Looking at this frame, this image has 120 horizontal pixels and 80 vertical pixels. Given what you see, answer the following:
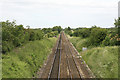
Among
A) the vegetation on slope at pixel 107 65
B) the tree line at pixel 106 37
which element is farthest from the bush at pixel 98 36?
the vegetation on slope at pixel 107 65

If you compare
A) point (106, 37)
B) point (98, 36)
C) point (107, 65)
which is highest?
point (98, 36)

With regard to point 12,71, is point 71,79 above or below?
below

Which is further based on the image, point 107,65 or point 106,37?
point 106,37

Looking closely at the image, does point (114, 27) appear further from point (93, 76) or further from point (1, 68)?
point (1, 68)

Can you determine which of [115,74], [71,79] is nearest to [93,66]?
[115,74]

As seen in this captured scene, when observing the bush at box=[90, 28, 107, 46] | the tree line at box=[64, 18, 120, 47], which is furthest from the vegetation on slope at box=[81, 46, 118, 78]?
the bush at box=[90, 28, 107, 46]

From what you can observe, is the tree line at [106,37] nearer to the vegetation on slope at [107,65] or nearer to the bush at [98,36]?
the bush at [98,36]

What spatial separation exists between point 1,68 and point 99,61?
12168 millimetres

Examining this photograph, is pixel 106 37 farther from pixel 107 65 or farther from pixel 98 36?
pixel 107 65

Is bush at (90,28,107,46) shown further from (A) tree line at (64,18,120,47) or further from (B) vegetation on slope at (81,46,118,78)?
(B) vegetation on slope at (81,46,118,78)

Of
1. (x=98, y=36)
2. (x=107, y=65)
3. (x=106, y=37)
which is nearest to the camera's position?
(x=107, y=65)

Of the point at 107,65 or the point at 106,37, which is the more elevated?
the point at 106,37

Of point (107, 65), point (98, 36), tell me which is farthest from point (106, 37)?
point (107, 65)

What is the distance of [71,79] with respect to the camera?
39.0 feet
